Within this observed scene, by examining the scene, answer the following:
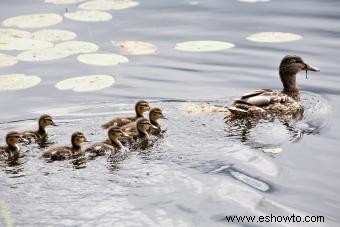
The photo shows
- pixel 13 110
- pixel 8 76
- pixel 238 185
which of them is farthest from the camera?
pixel 8 76

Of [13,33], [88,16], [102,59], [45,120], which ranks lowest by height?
[45,120]

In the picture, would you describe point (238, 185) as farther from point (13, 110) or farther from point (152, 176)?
point (13, 110)

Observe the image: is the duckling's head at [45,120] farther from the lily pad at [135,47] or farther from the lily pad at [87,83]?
the lily pad at [135,47]

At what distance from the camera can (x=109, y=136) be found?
7.24m

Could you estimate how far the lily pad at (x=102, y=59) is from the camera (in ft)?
29.8

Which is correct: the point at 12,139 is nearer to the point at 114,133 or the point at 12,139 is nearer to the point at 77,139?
the point at 77,139

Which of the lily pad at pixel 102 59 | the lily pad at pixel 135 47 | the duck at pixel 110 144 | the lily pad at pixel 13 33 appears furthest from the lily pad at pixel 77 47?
the duck at pixel 110 144

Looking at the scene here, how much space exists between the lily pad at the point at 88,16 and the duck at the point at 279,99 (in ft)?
8.68

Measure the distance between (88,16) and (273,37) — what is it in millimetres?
2231

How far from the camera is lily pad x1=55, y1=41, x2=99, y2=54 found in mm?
9414

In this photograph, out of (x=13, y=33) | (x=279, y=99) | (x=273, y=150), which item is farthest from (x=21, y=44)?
(x=273, y=150)

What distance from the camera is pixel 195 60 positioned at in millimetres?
9430

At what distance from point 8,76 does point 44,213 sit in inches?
122

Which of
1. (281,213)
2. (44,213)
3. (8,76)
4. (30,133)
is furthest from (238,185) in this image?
(8,76)
